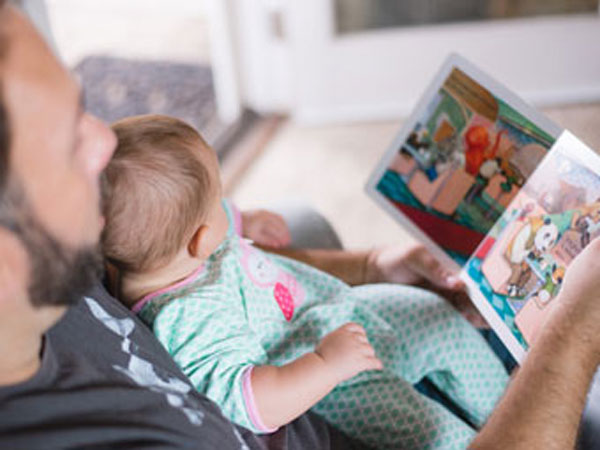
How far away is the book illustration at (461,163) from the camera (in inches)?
41.1

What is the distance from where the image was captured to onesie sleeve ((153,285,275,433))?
838 mm

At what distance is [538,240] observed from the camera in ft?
3.20

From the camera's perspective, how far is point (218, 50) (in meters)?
Answer: 2.69

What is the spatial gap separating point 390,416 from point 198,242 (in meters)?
0.38

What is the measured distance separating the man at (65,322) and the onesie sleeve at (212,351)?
55mm

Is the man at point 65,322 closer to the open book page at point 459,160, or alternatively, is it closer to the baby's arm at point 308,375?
the baby's arm at point 308,375

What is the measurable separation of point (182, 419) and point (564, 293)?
50cm

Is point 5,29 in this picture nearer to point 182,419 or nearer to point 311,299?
point 182,419

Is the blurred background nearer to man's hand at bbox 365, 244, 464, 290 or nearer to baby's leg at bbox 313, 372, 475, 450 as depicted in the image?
man's hand at bbox 365, 244, 464, 290

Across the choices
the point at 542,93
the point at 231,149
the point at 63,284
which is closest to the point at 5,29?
the point at 63,284

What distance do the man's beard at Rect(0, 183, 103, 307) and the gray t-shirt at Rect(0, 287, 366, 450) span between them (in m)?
0.08

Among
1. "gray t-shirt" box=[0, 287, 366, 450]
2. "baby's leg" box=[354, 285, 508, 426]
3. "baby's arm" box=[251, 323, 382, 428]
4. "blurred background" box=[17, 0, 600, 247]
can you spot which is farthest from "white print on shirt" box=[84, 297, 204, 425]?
"blurred background" box=[17, 0, 600, 247]

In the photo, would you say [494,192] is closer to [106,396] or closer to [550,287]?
[550,287]

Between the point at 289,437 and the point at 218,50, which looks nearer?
the point at 289,437
